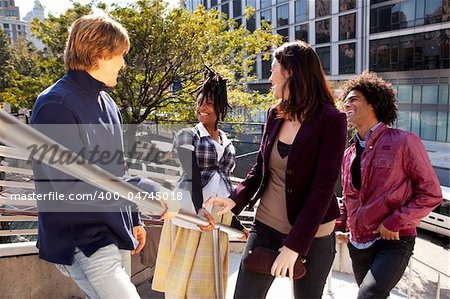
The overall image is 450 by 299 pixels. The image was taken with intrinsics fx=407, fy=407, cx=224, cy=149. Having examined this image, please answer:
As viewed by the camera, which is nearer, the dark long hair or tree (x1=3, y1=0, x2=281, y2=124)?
the dark long hair

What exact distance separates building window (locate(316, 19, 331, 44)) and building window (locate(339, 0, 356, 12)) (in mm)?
1470

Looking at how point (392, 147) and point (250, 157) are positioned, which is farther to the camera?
point (250, 157)

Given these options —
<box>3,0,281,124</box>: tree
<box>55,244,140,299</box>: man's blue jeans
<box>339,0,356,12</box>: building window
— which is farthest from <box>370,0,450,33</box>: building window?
<box>55,244,140,299</box>: man's blue jeans

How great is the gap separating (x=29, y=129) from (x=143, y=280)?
3674mm

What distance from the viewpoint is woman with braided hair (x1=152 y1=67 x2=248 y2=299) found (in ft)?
8.57

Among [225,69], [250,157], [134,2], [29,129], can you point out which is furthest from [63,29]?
[29,129]

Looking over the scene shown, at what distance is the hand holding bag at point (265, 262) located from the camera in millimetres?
1707

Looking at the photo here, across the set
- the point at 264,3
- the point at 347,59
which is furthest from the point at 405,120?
the point at 264,3

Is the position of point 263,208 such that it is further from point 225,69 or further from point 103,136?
point 225,69

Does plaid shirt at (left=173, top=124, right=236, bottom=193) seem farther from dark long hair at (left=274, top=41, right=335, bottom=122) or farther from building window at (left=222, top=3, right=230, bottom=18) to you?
building window at (left=222, top=3, right=230, bottom=18)

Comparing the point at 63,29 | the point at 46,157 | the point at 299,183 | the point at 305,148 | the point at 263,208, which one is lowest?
the point at 263,208

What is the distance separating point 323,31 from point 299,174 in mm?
29322

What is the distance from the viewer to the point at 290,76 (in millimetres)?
1809

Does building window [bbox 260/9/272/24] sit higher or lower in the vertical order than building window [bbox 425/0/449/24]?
higher
